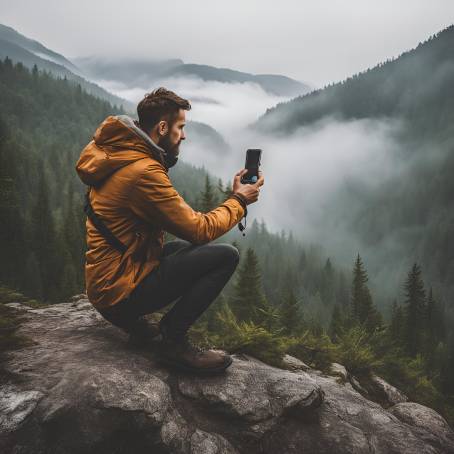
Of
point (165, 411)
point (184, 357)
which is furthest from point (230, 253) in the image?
point (165, 411)

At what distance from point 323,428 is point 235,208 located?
2.92 meters

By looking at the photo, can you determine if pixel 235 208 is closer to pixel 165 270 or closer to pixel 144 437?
pixel 165 270

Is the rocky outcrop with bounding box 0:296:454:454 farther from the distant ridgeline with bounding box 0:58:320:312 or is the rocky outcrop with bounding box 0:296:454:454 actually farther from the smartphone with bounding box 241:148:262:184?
the distant ridgeline with bounding box 0:58:320:312

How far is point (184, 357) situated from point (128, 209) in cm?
201

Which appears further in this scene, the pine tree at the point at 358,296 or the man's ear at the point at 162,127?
the pine tree at the point at 358,296

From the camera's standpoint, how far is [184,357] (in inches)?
180

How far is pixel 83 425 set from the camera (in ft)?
11.8

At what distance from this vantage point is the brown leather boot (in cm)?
457

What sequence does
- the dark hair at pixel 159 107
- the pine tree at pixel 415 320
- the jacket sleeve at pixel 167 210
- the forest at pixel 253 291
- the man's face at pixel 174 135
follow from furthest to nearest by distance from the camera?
the pine tree at pixel 415 320 → the forest at pixel 253 291 → the man's face at pixel 174 135 → the dark hair at pixel 159 107 → the jacket sleeve at pixel 167 210

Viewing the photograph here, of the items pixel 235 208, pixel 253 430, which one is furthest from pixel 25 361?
pixel 235 208

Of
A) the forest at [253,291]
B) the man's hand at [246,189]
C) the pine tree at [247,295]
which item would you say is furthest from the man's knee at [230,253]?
the pine tree at [247,295]

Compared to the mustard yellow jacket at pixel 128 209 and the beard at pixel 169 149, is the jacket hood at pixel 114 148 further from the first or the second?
the beard at pixel 169 149

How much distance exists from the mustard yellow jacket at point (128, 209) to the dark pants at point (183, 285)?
0.15m

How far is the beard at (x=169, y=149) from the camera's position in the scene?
436cm
